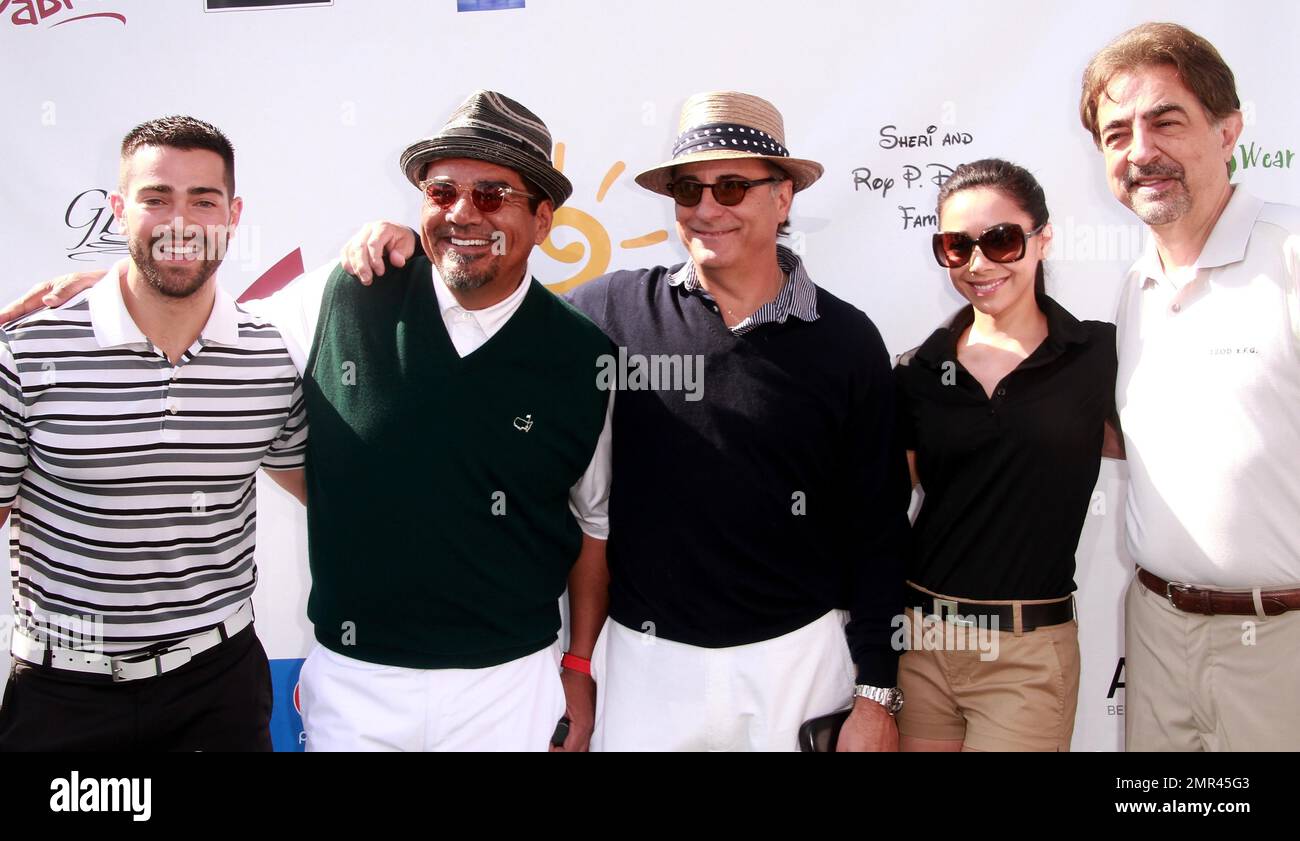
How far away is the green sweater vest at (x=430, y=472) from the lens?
207 centimetres

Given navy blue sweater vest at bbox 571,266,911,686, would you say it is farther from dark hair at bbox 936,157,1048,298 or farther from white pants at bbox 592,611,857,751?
dark hair at bbox 936,157,1048,298

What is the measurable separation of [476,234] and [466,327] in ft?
0.75

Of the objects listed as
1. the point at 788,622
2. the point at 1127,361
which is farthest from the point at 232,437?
the point at 1127,361

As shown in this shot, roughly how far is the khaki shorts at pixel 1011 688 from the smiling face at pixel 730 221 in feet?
3.51

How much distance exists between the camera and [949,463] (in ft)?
7.57

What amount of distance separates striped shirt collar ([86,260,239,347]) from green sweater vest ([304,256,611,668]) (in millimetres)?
215

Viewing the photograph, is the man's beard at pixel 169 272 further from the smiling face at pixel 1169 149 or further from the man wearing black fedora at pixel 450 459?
the smiling face at pixel 1169 149

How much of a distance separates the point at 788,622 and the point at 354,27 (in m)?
2.55

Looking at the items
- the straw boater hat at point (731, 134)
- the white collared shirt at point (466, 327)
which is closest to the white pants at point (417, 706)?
the white collared shirt at point (466, 327)

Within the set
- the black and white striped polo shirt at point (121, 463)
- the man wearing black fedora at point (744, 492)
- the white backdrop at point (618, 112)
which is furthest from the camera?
the white backdrop at point (618, 112)

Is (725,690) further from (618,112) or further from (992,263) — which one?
(618,112)

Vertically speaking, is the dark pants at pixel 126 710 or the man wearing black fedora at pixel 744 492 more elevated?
the man wearing black fedora at pixel 744 492

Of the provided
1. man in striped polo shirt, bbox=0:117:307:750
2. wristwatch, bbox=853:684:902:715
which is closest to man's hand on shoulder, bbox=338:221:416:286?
man in striped polo shirt, bbox=0:117:307:750

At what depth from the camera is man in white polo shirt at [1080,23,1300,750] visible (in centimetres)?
221
